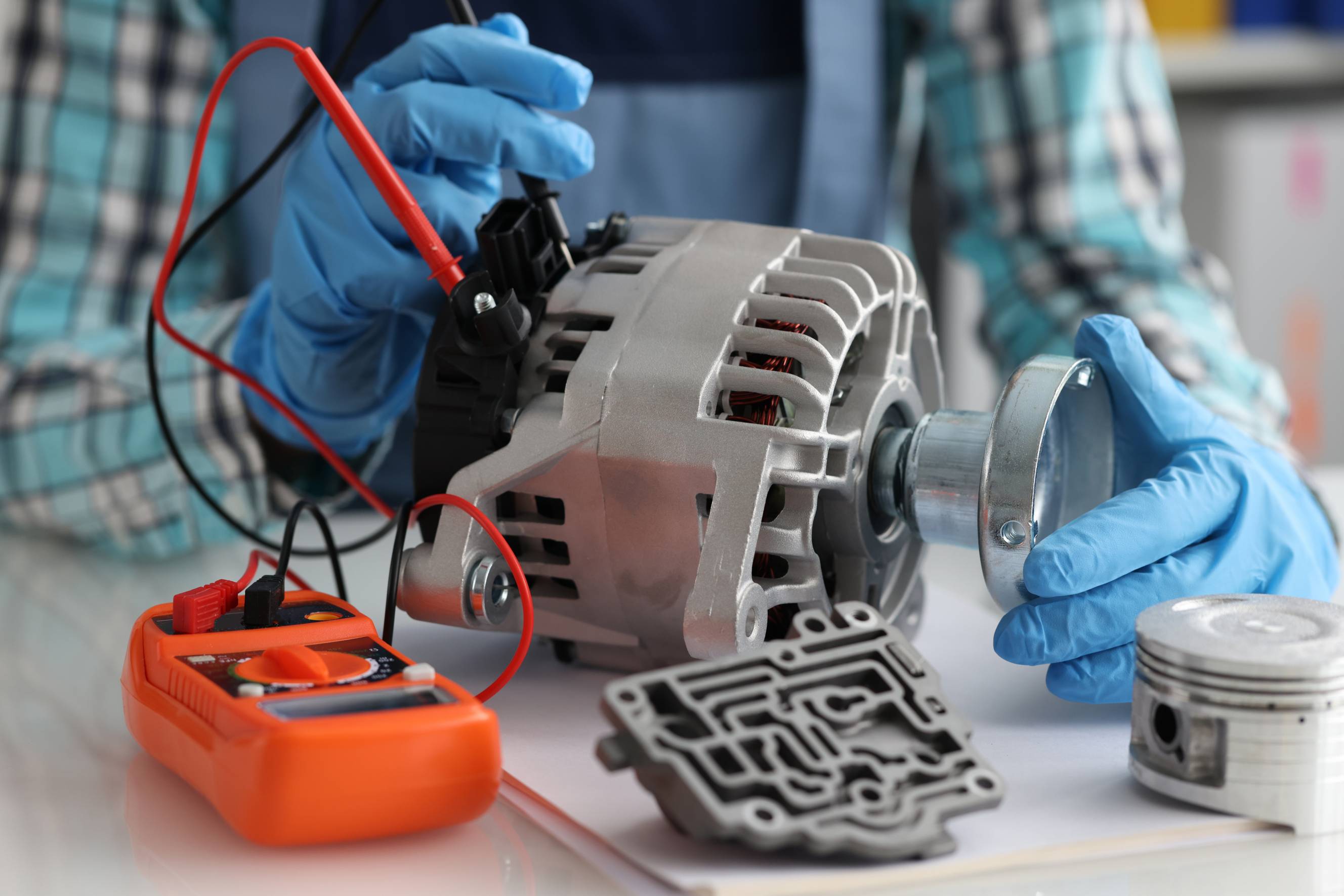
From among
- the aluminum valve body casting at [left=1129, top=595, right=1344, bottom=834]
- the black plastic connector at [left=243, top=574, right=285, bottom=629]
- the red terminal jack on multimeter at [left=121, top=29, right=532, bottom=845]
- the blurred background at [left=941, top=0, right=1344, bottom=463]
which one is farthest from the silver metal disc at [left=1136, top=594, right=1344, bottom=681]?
the blurred background at [left=941, top=0, right=1344, bottom=463]

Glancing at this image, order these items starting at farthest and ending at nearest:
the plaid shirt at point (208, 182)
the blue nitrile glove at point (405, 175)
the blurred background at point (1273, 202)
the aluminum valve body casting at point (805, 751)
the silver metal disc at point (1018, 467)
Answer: the blurred background at point (1273, 202) < the plaid shirt at point (208, 182) < the blue nitrile glove at point (405, 175) < the silver metal disc at point (1018, 467) < the aluminum valve body casting at point (805, 751)

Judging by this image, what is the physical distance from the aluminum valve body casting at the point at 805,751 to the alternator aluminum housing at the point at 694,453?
7cm

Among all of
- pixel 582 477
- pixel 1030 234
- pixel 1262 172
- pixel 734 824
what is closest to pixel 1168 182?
pixel 1030 234

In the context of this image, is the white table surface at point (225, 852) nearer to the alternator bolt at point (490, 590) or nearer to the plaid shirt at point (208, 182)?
the alternator bolt at point (490, 590)

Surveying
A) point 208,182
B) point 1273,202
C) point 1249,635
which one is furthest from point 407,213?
point 1273,202

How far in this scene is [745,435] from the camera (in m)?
0.60

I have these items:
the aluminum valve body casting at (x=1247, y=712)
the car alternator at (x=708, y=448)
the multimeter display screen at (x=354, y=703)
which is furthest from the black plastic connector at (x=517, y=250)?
the aluminum valve body casting at (x=1247, y=712)

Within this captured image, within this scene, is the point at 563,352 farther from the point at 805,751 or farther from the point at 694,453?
the point at 805,751

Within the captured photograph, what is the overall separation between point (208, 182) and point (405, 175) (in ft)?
1.71

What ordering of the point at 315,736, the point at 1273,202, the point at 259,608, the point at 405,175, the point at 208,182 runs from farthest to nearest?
the point at 1273,202 < the point at 208,182 < the point at 405,175 < the point at 259,608 < the point at 315,736

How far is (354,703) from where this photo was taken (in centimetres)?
52

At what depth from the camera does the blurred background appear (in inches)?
101

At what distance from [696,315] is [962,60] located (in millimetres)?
776

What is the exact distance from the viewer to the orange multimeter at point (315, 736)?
0.50 m
